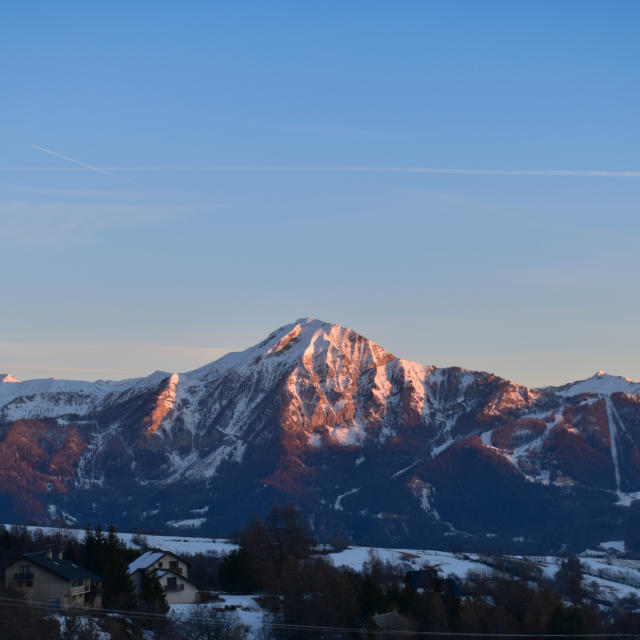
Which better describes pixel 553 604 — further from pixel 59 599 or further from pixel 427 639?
pixel 59 599

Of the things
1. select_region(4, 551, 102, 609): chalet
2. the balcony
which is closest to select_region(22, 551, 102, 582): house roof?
select_region(4, 551, 102, 609): chalet

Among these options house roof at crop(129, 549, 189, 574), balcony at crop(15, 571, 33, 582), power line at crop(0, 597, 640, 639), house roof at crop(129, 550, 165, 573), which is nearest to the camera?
power line at crop(0, 597, 640, 639)

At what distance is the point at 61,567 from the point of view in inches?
6053

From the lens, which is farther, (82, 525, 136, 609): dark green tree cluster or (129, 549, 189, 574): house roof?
(129, 549, 189, 574): house roof

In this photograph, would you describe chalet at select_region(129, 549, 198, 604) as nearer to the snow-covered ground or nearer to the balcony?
the snow-covered ground

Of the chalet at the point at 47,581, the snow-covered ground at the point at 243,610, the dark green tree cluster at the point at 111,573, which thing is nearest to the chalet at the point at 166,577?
the snow-covered ground at the point at 243,610

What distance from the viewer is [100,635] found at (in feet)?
442

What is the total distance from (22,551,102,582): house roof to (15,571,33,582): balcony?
62.3 inches

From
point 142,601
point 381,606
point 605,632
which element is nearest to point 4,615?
point 142,601

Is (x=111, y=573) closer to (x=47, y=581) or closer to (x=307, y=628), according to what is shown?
(x=47, y=581)

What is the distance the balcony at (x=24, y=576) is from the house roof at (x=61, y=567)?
158 centimetres

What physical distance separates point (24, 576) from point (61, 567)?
5.00 m

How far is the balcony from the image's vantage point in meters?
150

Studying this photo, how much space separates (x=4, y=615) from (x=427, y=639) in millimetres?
58804
